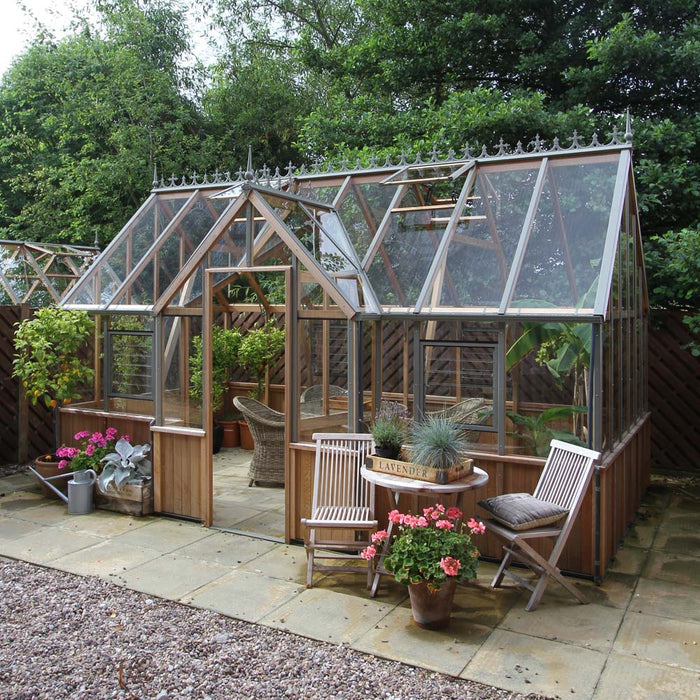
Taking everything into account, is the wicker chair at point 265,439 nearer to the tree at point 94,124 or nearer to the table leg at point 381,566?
the table leg at point 381,566

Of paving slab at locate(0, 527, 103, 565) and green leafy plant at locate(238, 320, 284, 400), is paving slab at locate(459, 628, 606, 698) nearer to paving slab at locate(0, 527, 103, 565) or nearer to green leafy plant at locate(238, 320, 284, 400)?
paving slab at locate(0, 527, 103, 565)

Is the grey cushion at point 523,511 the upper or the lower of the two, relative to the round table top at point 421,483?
lower

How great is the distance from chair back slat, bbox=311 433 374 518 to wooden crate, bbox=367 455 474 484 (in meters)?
0.39

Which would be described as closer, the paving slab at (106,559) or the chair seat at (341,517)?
the chair seat at (341,517)

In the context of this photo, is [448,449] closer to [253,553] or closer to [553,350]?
[553,350]

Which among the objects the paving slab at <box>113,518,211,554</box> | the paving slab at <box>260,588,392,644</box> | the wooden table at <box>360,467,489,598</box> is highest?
the wooden table at <box>360,467,489,598</box>

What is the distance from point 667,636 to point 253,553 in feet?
9.99

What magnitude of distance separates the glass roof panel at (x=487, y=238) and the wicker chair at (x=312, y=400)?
4.14ft

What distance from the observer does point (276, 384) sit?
30.5ft

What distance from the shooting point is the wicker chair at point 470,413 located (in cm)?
522

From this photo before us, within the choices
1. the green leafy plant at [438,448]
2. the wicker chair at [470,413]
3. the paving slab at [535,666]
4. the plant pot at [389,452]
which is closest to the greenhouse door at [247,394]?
the plant pot at [389,452]

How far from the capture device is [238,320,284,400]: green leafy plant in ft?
28.3

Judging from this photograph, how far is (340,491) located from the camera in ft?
17.2

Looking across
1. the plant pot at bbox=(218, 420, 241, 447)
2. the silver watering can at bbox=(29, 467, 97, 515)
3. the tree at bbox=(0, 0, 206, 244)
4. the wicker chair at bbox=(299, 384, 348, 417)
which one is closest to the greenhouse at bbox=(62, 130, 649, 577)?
the wicker chair at bbox=(299, 384, 348, 417)
